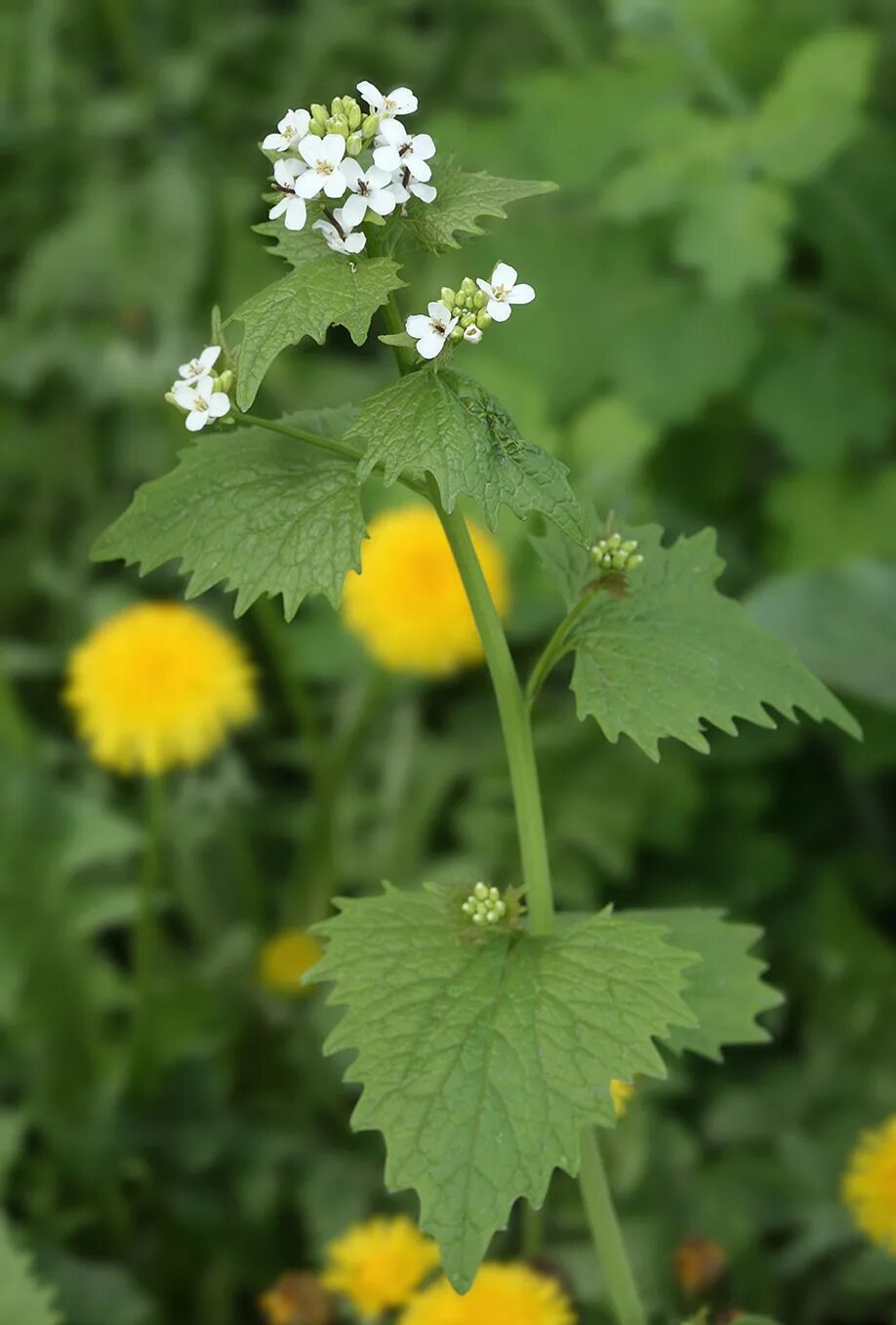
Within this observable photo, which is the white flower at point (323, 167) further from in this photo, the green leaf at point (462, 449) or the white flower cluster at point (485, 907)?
the white flower cluster at point (485, 907)

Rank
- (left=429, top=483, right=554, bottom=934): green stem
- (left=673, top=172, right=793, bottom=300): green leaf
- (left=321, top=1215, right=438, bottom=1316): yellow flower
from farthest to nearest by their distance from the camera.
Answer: (left=673, top=172, right=793, bottom=300): green leaf, (left=321, top=1215, right=438, bottom=1316): yellow flower, (left=429, top=483, right=554, bottom=934): green stem

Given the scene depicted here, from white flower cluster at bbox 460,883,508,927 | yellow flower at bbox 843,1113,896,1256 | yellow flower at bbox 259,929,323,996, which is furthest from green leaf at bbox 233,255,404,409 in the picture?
yellow flower at bbox 259,929,323,996

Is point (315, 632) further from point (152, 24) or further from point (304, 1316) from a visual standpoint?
point (152, 24)

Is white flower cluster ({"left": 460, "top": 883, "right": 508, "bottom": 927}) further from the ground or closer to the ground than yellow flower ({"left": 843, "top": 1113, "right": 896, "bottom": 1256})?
further from the ground

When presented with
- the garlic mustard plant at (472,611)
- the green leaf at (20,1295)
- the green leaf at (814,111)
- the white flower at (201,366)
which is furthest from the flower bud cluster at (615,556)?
the green leaf at (814,111)

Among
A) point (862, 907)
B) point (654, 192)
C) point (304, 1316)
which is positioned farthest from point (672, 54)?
point (304, 1316)

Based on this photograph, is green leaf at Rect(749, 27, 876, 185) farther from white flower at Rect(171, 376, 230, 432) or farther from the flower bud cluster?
white flower at Rect(171, 376, 230, 432)

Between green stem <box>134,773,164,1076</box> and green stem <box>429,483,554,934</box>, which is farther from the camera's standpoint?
green stem <box>134,773,164,1076</box>

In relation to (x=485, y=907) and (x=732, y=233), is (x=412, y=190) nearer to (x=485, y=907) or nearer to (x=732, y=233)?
(x=485, y=907)

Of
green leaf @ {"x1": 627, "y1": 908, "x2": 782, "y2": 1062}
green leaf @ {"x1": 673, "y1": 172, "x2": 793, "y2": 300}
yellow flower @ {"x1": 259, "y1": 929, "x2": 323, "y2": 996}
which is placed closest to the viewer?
green leaf @ {"x1": 627, "y1": 908, "x2": 782, "y2": 1062}
